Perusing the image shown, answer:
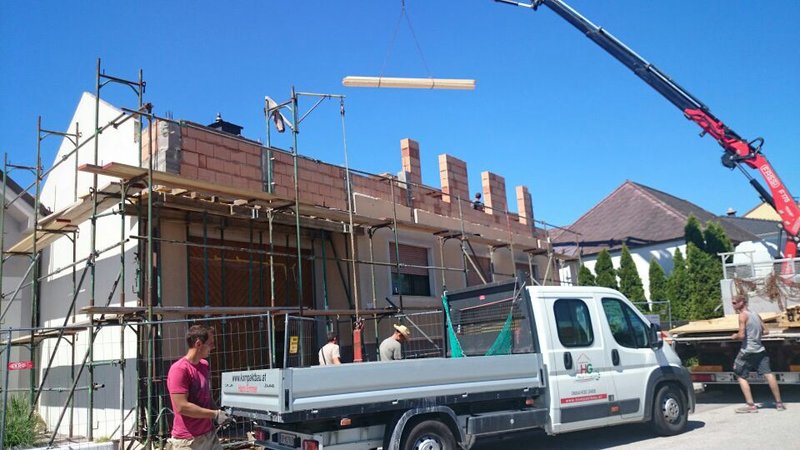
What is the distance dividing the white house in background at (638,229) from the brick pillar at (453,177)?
35.5 feet

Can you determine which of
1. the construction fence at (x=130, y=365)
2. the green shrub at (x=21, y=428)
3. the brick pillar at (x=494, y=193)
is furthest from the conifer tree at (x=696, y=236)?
the green shrub at (x=21, y=428)

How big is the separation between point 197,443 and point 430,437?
2524 mm

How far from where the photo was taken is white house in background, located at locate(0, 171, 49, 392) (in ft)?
40.5

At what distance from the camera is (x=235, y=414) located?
22.1 feet

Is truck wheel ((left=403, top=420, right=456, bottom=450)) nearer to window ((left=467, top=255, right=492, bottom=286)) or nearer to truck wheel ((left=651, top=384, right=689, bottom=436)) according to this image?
truck wheel ((left=651, top=384, right=689, bottom=436))

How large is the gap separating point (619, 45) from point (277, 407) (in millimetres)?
17426

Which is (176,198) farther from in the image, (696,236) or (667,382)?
(696,236)

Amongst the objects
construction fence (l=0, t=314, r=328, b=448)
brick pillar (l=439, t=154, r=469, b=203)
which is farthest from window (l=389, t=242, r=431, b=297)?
construction fence (l=0, t=314, r=328, b=448)

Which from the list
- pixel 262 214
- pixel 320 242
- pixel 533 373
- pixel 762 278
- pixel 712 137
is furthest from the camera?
pixel 712 137

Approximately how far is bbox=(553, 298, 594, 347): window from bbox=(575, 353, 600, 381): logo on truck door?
180 mm

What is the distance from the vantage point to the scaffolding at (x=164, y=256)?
852cm

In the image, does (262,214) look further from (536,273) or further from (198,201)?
(536,273)

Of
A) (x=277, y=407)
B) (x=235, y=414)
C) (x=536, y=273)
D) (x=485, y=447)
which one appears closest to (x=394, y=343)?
(x=485, y=447)

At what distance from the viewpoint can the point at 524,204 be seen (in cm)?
1877
